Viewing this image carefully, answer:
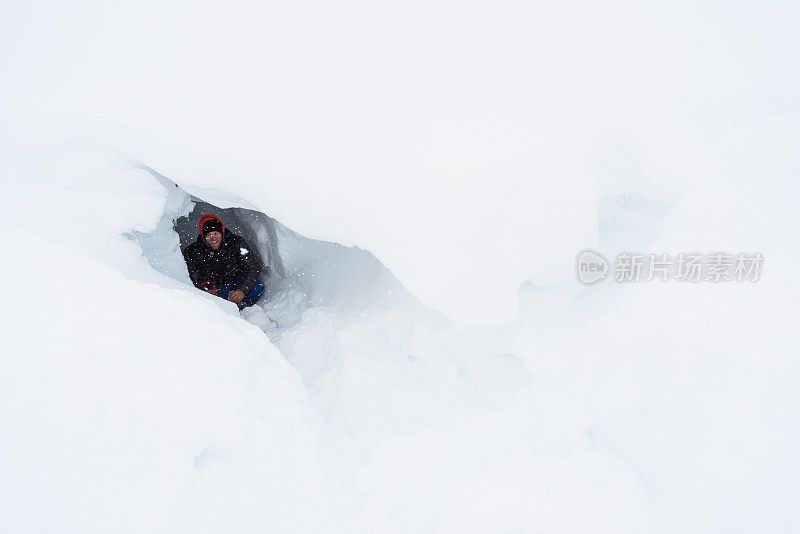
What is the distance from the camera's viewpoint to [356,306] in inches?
133

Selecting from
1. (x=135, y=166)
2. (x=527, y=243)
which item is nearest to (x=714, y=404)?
(x=527, y=243)

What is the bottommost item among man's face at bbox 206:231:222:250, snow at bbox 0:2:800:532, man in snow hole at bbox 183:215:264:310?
man in snow hole at bbox 183:215:264:310

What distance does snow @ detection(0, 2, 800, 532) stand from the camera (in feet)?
5.96

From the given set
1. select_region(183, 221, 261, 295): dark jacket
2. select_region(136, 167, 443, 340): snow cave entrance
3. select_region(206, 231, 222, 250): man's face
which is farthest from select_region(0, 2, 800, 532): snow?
select_region(183, 221, 261, 295): dark jacket

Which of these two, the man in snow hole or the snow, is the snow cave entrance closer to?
the man in snow hole

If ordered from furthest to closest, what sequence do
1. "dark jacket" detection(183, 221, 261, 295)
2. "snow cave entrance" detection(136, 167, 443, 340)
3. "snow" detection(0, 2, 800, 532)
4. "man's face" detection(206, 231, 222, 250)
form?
"dark jacket" detection(183, 221, 261, 295) < "man's face" detection(206, 231, 222, 250) < "snow cave entrance" detection(136, 167, 443, 340) < "snow" detection(0, 2, 800, 532)

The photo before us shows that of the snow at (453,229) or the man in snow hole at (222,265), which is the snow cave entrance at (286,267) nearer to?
the man in snow hole at (222,265)

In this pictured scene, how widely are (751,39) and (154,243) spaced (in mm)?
4533

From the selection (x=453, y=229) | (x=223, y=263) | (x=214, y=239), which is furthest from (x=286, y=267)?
(x=453, y=229)

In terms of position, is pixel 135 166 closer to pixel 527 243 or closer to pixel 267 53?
pixel 267 53

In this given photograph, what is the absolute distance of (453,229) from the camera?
222cm

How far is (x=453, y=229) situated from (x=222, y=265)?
2989 millimetres

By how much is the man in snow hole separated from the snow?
1258mm

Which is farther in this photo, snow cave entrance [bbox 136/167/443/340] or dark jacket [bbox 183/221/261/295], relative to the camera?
dark jacket [bbox 183/221/261/295]
